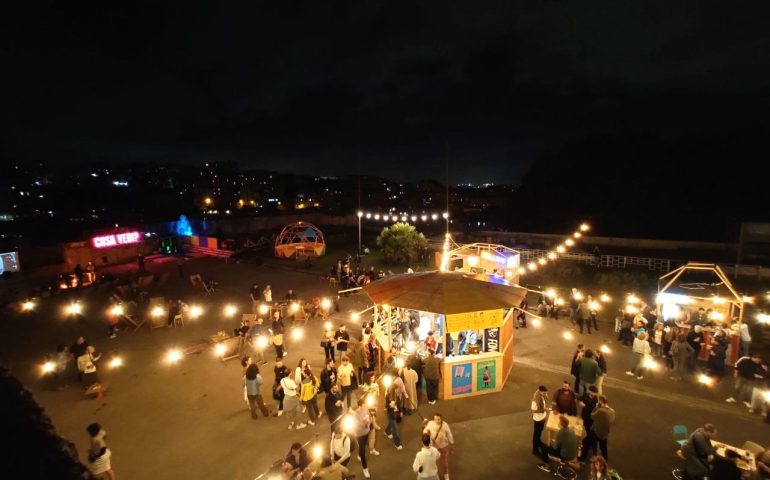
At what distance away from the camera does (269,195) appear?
278 feet

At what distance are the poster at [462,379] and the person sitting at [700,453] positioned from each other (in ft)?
14.3

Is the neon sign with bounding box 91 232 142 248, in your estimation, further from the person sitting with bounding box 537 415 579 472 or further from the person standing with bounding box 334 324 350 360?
the person sitting with bounding box 537 415 579 472

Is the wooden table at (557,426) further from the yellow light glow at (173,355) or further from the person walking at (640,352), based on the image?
the yellow light glow at (173,355)

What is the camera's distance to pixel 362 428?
6.96 metres

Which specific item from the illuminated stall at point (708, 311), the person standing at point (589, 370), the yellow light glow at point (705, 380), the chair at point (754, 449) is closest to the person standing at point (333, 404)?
the person standing at point (589, 370)

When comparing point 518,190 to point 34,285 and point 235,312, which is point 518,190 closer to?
point 235,312

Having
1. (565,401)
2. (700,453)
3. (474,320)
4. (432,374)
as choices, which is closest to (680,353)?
(700,453)

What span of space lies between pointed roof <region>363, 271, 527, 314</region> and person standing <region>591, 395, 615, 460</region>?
2.98 metres

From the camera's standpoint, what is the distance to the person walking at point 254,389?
8492mm

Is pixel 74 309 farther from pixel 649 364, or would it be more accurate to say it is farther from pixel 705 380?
pixel 705 380

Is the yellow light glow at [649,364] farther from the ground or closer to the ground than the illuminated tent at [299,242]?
closer to the ground

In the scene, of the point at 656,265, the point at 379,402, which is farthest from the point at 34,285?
the point at 656,265

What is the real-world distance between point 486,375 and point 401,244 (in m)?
16.2

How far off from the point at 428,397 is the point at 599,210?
35783mm
